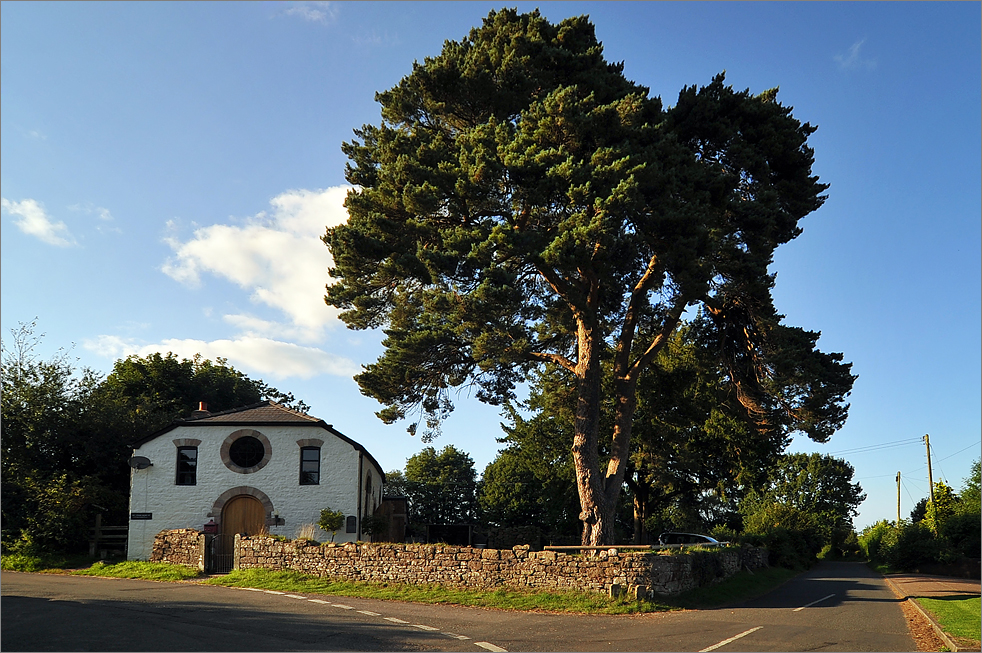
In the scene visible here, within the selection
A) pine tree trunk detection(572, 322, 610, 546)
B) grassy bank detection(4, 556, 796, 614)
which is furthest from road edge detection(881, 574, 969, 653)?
pine tree trunk detection(572, 322, 610, 546)

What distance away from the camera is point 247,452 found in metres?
28.4

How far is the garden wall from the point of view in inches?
738

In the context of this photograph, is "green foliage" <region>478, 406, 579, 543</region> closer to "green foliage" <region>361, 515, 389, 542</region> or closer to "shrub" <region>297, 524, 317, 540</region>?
"green foliage" <region>361, 515, 389, 542</region>

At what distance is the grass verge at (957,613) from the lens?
47.5 feet

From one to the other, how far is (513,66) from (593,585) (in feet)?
51.7

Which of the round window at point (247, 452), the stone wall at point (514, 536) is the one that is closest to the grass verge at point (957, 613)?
the stone wall at point (514, 536)

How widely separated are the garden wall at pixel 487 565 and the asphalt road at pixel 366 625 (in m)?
1.46

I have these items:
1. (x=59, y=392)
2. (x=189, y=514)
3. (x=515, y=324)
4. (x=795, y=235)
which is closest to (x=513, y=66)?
(x=515, y=324)

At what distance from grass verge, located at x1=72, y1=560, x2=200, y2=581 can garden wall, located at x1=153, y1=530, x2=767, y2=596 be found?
3.63 ft

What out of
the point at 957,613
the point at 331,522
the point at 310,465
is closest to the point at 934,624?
the point at 957,613

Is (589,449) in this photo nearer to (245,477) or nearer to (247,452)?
(245,477)

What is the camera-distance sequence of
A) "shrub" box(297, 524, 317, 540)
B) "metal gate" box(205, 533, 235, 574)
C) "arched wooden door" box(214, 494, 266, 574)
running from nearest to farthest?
"metal gate" box(205, 533, 235, 574)
"shrub" box(297, 524, 317, 540)
"arched wooden door" box(214, 494, 266, 574)

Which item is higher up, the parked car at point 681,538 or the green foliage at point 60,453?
the green foliage at point 60,453

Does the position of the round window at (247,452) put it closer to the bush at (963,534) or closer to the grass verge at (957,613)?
the grass verge at (957,613)
